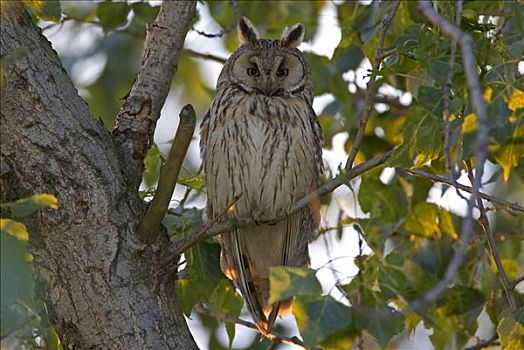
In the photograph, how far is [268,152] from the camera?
364 cm

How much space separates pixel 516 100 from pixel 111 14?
6.02 feet

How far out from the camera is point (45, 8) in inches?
117

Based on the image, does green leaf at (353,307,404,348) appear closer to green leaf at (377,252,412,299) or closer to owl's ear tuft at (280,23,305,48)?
green leaf at (377,252,412,299)

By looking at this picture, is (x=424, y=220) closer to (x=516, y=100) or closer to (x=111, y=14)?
(x=516, y=100)

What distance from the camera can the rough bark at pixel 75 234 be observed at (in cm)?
266

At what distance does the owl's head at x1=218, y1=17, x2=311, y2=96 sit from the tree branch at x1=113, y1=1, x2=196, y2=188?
579 millimetres

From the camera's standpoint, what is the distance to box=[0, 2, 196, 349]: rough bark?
8.72 feet

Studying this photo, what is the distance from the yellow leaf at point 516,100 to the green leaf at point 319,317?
701mm

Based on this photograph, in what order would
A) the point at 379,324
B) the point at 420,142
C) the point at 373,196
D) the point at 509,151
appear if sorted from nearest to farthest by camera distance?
the point at 379,324
the point at 420,142
the point at 509,151
the point at 373,196

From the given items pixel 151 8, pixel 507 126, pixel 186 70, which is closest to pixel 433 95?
pixel 507 126

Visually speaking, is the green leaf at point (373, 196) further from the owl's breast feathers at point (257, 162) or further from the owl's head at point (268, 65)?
the owl's head at point (268, 65)

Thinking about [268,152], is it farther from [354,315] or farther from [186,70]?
[186,70]

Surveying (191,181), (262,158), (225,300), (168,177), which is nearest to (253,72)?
(262,158)

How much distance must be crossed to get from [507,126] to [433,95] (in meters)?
0.19
